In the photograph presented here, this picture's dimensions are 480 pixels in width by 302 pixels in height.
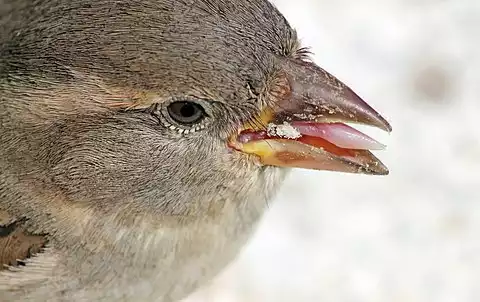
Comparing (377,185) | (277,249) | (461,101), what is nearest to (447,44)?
(461,101)

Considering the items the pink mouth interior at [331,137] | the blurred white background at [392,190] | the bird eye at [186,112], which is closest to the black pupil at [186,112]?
the bird eye at [186,112]

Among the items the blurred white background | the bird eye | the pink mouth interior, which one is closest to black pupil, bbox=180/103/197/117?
the bird eye

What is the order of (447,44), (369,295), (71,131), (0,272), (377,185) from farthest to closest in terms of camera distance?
(447,44) < (377,185) < (369,295) < (0,272) < (71,131)

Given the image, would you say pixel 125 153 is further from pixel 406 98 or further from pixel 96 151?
pixel 406 98

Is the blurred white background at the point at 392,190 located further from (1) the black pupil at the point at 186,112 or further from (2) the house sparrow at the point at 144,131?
(1) the black pupil at the point at 186,112

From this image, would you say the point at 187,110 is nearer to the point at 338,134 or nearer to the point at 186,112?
the point at 186,112

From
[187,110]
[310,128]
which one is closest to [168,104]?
[187,110]

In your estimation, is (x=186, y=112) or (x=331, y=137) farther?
(x=331, y=137)

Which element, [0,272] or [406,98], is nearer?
[0,272]
